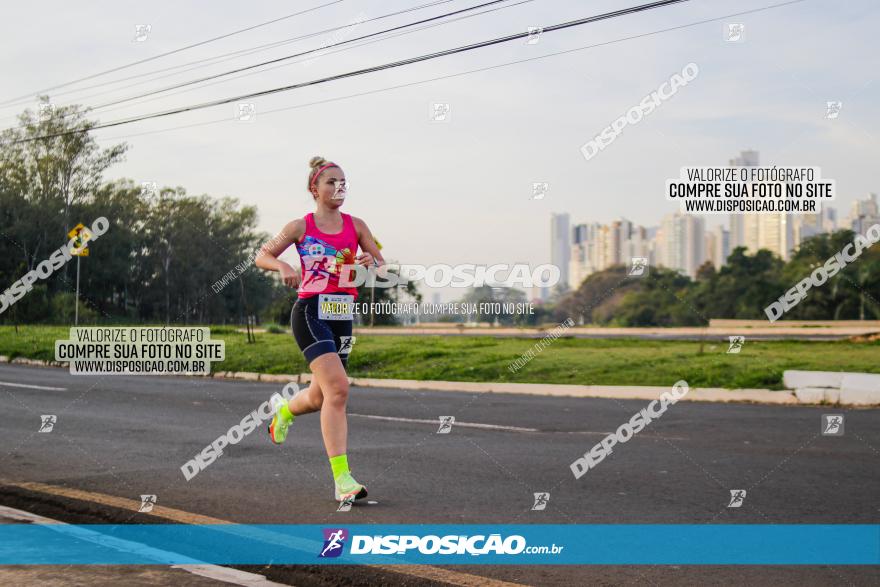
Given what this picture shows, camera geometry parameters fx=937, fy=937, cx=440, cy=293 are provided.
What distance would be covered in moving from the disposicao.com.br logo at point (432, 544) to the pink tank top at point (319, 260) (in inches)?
54.6

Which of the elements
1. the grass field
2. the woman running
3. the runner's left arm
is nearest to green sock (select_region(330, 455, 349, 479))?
the woman running

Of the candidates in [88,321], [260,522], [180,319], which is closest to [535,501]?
[260,522]

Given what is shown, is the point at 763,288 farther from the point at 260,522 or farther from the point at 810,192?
the point at 260,522

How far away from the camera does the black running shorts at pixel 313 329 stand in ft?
18.1

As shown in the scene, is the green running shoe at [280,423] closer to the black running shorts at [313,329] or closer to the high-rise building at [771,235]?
the black running shorts at [313,329]

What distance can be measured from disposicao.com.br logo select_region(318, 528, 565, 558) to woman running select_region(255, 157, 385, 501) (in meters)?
0.83

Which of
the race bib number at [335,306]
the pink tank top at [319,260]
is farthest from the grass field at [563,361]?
the pink tank top at [319,260]

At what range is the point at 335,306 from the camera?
554cm

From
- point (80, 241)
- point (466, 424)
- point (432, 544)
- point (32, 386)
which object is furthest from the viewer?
point (80, 241)

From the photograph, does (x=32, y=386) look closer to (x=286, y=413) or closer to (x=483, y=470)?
(x=483, y=470)

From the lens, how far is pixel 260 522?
5.39m

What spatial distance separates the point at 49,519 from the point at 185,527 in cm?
102

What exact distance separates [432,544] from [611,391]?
1098 centimetres

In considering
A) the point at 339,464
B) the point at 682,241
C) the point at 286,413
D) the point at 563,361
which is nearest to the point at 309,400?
the point at 286,413
